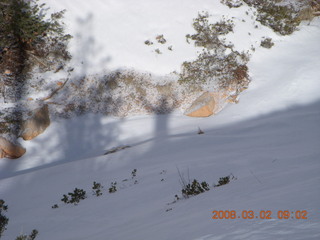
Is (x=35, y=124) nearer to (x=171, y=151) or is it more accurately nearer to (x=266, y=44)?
(x=171, y=151)

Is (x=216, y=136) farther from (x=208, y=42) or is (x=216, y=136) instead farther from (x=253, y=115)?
(x=208, y=42)

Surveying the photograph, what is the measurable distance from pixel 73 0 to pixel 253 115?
31.9 feet

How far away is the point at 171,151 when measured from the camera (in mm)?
8039

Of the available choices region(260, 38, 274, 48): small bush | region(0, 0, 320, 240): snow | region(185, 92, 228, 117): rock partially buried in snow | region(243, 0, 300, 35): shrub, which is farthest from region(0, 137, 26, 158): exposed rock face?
region(243, 0, 300, 35): shrub

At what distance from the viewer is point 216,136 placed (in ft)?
27.3

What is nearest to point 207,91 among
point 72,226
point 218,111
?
point 218,111

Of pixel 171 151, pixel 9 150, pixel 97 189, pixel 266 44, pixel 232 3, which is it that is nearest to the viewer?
pixel 97 189

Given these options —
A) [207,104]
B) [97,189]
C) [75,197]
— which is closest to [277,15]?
[207,104]
